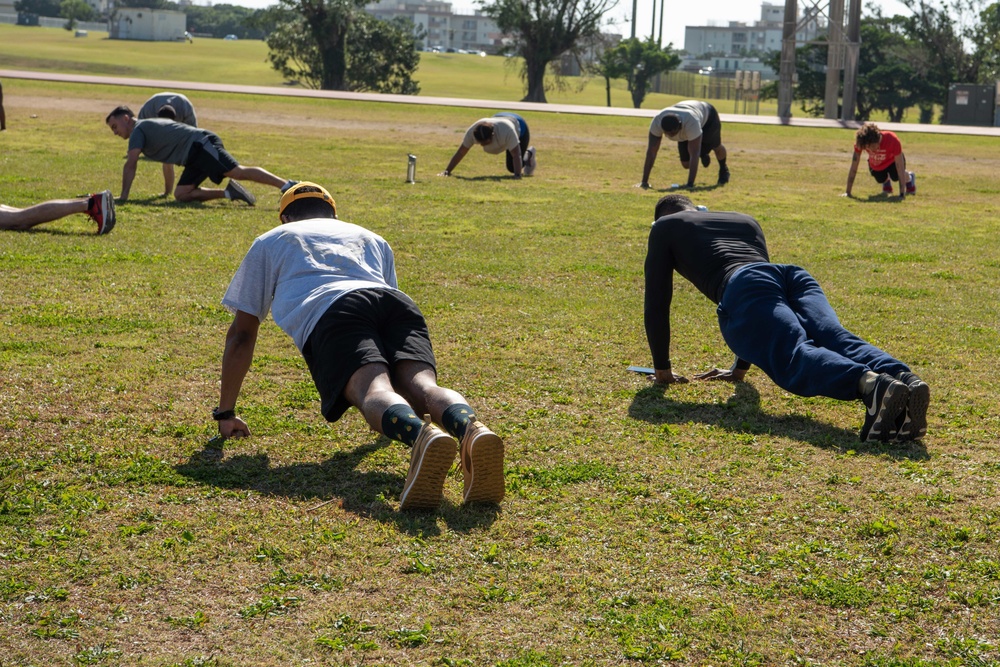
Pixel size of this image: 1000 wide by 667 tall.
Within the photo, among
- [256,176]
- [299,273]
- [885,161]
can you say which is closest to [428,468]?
[299,273]

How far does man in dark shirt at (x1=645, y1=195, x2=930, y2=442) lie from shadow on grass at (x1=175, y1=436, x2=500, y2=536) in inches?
79.3

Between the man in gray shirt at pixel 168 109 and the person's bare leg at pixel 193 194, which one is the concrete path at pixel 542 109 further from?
the person's bare leg at pixel 193 194

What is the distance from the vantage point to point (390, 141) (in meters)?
24.8

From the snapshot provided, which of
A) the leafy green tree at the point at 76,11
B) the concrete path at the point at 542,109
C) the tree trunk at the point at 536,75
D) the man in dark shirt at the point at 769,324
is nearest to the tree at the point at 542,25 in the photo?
the tree trunk at the point at 536,75

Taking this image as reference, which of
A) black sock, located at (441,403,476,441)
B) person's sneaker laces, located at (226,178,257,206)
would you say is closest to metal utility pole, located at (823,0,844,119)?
person's sneaker laces, located at (226,178,257,206)

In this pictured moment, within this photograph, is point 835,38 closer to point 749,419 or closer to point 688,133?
point 688,133

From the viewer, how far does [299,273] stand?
5.27m

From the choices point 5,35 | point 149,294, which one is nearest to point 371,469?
point 149,294

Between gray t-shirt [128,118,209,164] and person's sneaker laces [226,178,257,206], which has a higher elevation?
gray t-shirt [128,118,209,164]

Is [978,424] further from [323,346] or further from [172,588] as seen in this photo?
[172,588]

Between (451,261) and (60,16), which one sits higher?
(60,16)

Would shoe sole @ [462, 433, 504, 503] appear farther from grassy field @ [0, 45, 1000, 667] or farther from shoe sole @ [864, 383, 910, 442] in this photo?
shoe sole @ [864, 383, 910, 442]

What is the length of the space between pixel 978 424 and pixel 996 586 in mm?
2274

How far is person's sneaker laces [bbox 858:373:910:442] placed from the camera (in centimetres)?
552
